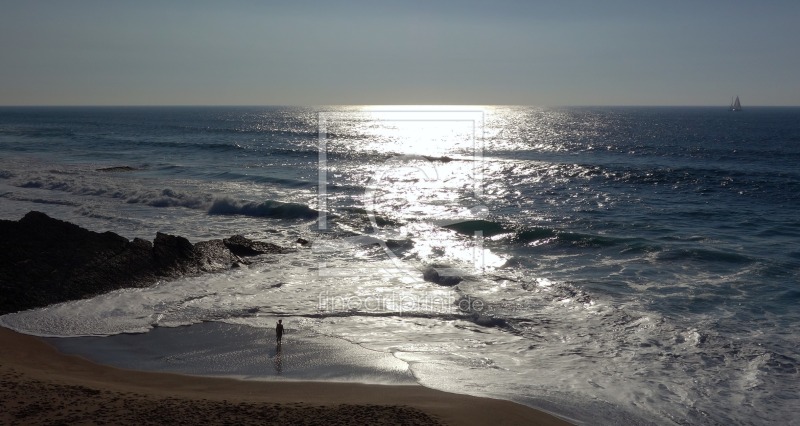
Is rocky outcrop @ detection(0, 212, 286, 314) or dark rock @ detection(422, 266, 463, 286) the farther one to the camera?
dark rock @ detection(422, 266, 463, 286)

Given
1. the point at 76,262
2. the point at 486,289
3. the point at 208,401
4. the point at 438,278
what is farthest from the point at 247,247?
the point at 208,401

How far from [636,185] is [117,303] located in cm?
2878

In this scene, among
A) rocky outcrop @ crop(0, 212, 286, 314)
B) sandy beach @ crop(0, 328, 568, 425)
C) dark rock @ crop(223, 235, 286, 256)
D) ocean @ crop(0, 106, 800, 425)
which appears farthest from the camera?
dark rock @ crop(223, 235, 286, 256)

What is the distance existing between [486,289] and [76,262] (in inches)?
396

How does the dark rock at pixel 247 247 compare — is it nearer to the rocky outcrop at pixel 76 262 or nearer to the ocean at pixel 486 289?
the ocean at pixel 486 289

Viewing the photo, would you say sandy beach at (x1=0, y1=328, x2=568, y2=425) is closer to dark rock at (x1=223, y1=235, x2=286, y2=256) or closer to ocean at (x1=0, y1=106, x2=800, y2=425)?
ocean at (x1=0, y1=106, x2=800, y2=425)

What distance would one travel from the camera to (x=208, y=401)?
891cm

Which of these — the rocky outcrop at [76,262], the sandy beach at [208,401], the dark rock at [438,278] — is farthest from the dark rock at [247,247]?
the sandy beach at [208,401]

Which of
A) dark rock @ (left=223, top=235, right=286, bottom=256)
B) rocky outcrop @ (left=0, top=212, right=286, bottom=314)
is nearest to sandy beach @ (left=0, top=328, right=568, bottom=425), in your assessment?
rocky outcrop @ (left=0, top=212, right=286, bottom=314)

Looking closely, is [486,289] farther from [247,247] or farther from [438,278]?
[247,247]

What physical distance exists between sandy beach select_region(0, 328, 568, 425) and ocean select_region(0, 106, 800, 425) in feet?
1.70

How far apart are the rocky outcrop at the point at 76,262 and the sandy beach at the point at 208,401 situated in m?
3.51

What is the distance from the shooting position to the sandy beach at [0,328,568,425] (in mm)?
8297

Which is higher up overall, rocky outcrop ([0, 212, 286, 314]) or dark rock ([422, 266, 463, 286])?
rocky outcrop ([0, 212, 286, 314])
